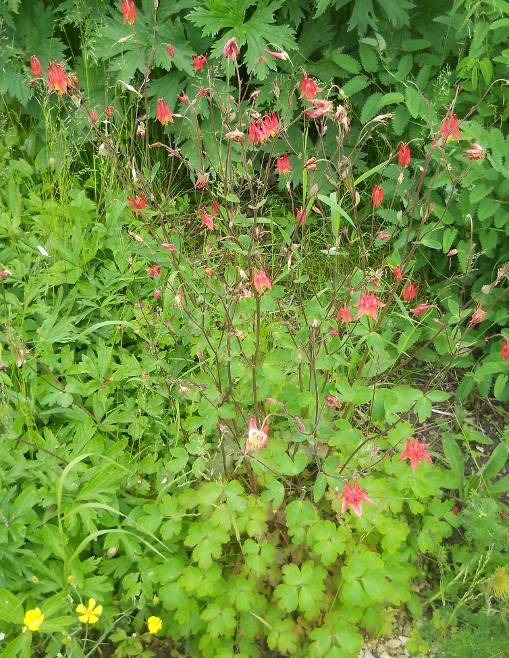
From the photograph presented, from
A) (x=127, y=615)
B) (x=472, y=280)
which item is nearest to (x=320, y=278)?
(x=472, y=280)

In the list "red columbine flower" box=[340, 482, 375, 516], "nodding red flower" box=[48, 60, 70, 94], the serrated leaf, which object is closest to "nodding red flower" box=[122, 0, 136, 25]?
"nodding red flower" box=[48, 60, 70, 94]

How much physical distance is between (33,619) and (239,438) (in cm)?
82

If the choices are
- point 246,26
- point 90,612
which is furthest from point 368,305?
point 246,26

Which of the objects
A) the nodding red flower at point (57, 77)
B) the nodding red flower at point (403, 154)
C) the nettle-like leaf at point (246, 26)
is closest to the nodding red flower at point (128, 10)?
the nodding red flower at point (57, 77)

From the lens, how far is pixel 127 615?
172cm

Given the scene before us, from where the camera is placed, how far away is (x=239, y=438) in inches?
79.4

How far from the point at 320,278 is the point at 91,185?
1.24 m

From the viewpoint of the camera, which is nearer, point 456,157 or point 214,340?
point 214,340

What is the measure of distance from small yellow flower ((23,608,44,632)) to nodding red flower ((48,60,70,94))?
152 centimetres

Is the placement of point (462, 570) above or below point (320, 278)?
below

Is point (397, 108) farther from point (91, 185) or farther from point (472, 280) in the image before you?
point (91, 185)

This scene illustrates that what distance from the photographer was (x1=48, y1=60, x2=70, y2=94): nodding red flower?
179cm

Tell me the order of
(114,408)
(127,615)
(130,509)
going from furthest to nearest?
(114,408) < (130,509) < (127,615)

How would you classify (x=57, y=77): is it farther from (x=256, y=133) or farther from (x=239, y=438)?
(x=239, y=438)
